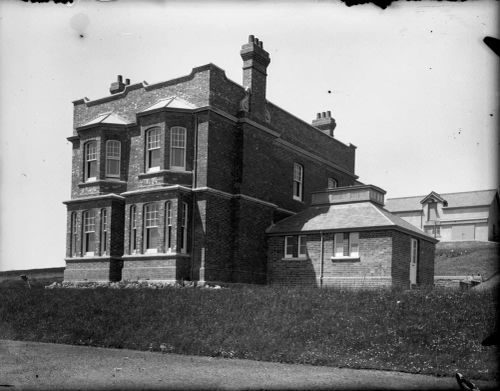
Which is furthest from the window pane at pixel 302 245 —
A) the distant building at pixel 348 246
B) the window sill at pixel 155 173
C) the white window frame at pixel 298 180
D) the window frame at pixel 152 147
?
the window frame at pixel 152 147

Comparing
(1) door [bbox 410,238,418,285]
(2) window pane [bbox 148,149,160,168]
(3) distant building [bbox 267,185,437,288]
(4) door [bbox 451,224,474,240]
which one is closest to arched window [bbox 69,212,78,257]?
(2) window pane [bbox 148,149,160,168]

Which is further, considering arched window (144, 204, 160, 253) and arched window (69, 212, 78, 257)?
arched window (69, 212, 78, 257)

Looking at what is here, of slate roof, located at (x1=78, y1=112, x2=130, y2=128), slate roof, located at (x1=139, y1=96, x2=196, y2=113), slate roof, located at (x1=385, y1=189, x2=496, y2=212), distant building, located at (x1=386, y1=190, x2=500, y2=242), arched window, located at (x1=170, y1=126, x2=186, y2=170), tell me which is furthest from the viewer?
slate roof, located at (x1=385, y1=189, x2=496, y2=212)

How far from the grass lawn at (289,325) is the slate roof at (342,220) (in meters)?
6.36

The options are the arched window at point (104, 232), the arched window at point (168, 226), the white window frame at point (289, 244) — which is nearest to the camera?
the arched window at point (168, 226)

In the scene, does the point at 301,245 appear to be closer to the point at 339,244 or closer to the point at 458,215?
the point at 339,244

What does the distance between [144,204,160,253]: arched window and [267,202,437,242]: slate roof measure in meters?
5.76

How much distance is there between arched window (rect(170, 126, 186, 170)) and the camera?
25156 mm

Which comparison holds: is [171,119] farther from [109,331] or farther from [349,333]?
[349,333]

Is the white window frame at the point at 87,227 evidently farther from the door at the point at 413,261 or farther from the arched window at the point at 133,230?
the door at the point at 413,261

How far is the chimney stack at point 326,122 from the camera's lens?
38781 millimetres

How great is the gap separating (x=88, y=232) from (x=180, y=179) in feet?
20.0

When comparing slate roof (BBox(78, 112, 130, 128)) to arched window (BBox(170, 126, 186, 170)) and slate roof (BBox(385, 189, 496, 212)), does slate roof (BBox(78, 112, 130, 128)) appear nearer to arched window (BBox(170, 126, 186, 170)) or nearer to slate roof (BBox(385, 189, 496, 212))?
arched window (BBox(170, 126, 186, 170))

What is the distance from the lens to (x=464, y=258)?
44406 millimetres
